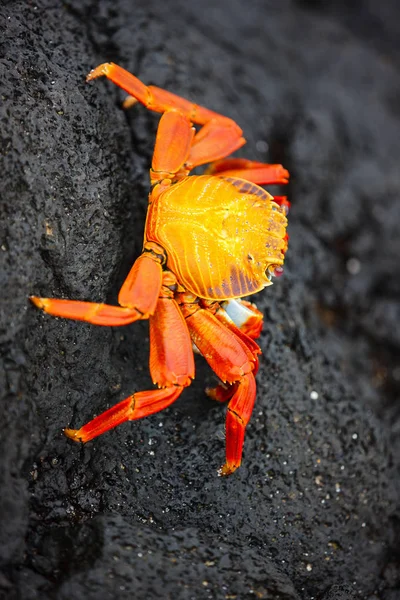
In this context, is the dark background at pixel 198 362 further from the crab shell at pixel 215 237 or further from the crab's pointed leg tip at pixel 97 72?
the crab shell at pixel 215 237

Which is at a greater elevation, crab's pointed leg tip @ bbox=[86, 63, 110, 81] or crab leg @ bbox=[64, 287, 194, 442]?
crab's pointed leg tip @ bbox=[86, 63, 110, 81]

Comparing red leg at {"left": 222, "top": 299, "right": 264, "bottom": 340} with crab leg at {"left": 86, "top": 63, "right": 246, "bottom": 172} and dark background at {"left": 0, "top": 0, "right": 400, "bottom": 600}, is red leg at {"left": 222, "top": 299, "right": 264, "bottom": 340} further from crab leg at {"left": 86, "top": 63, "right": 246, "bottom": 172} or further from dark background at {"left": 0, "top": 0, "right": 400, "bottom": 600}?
crab leg at {"left": 86, "top": 63, "right": 246, "bottom": 172}

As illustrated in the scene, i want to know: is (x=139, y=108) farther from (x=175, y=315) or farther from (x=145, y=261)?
(x=175, y=315)

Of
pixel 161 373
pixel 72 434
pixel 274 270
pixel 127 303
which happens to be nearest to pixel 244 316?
pixel 274 270

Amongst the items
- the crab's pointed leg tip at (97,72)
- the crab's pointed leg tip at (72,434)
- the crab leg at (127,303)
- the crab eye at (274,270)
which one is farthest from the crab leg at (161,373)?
the crab's pointed leg tip at (97,72)

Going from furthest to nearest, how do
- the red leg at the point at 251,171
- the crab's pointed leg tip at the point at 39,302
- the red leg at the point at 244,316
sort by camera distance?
1. the red leg at the point at 251,171
2. the red leg at the point at 244,316
3. the crab's pointed leg tip at the point at 39,302

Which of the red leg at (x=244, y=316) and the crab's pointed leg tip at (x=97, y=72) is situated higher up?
the crab's pointed leg tip at (x=97, y=72)

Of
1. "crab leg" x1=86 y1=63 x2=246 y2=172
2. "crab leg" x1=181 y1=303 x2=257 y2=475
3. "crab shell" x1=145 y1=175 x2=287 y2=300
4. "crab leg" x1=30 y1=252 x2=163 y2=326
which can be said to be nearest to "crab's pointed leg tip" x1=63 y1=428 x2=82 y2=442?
"crab leg" x1=30 y1=252 x2=163 y2=326

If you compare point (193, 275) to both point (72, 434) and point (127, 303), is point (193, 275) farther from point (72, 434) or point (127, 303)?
point (72, 434)
